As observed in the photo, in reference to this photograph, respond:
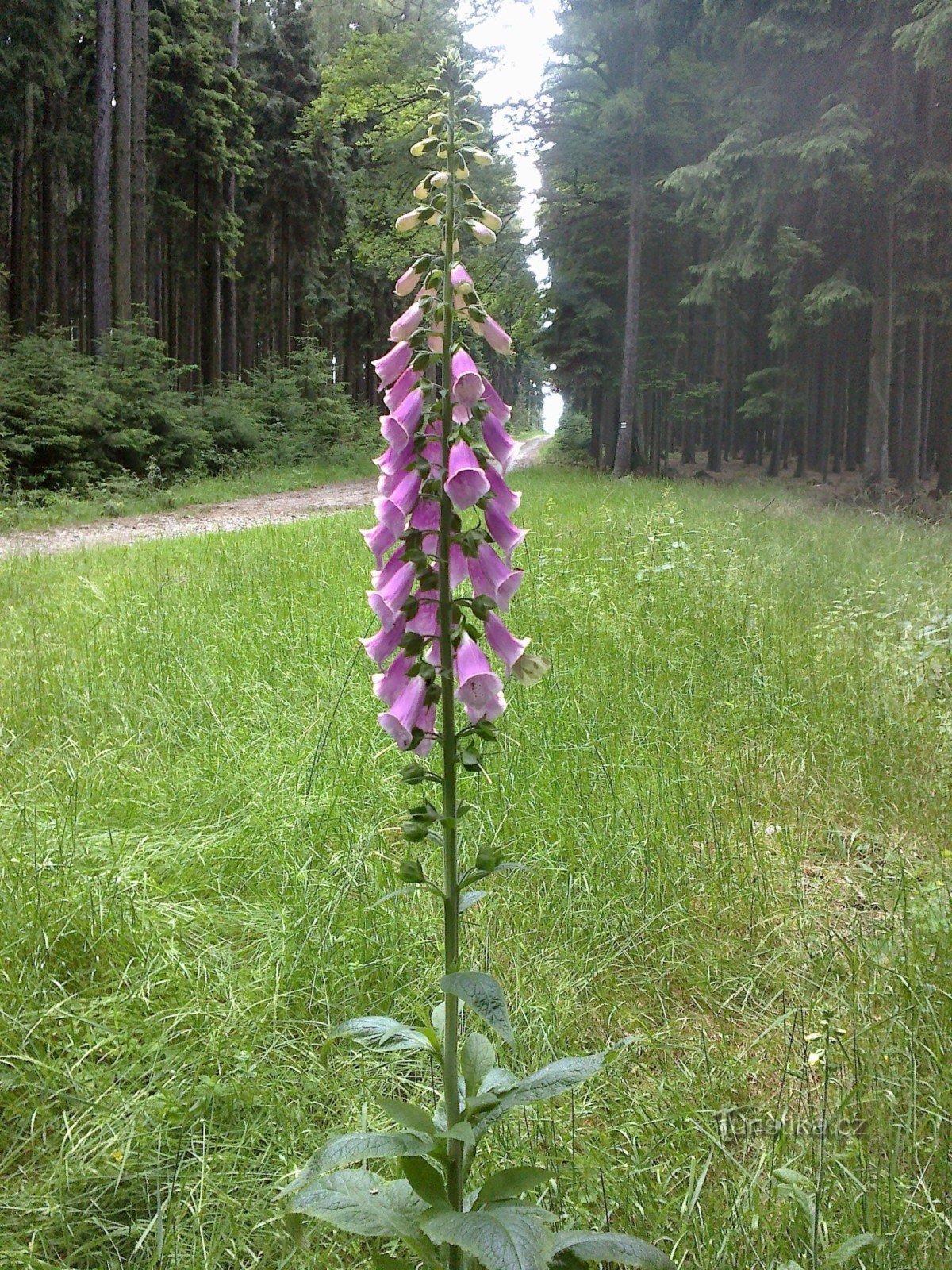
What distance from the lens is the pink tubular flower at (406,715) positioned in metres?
1.47

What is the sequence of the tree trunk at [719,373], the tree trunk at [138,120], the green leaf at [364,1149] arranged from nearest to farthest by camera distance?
the green leaf at [364,1149] < the tree trunk at [138,120] < the tree trunk at [719,373]

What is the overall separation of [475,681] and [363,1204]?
874 millimetres

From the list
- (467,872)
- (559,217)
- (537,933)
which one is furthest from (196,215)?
(467,872)

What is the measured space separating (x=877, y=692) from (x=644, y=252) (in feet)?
67.9

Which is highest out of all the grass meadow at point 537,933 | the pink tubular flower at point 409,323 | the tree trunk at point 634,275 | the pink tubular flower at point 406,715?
the tree trunk at point 634,275

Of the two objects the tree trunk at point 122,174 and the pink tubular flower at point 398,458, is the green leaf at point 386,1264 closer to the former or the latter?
the pink tubular flower at point 398,458

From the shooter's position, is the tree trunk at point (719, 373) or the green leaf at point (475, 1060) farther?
Answer: the tree trunk at point (719, 373)

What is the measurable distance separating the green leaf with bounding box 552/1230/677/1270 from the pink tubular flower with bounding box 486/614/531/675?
3.03ft

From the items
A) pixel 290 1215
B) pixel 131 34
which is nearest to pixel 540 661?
pixel 290 1215

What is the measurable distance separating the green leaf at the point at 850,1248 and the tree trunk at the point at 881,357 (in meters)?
16.5

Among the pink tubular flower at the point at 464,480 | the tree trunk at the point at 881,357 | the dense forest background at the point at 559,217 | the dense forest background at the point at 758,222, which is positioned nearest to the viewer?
the pink tubular flower at the point at 464,480

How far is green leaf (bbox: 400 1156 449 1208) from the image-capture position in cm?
135

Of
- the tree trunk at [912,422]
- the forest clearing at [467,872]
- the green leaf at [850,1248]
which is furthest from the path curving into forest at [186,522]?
the tree trunk at [912,422]

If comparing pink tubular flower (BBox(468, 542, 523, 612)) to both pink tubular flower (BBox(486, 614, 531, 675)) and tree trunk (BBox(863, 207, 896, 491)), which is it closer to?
pink tubular flower (BBox(486, 614, 531, 675))
